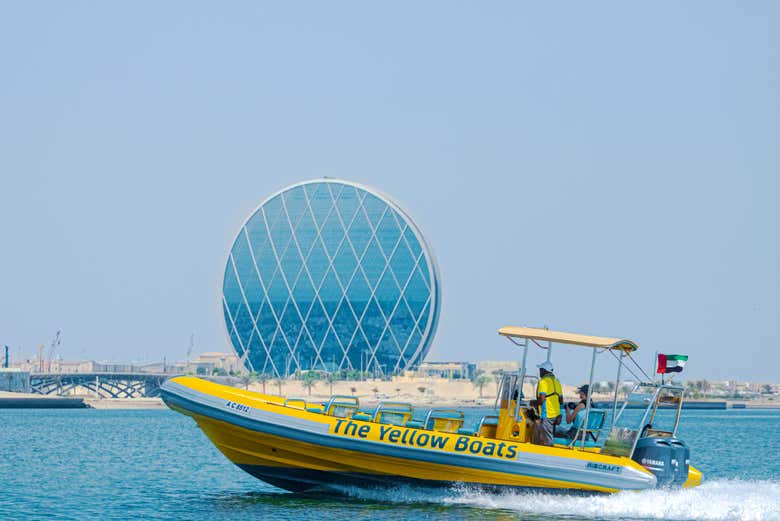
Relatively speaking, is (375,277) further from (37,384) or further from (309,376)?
(37,384)

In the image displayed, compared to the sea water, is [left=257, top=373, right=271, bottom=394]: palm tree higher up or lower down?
higher up

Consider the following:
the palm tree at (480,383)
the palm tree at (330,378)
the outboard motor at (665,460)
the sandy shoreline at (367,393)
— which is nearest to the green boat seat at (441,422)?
the outboard motor at (665,460)

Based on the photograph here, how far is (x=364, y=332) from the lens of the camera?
15500 cm

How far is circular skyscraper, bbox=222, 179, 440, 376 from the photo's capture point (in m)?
154

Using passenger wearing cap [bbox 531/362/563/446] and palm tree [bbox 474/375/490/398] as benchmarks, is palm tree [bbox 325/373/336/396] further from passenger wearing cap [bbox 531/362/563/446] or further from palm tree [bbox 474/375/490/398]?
passenger wearing cap [bbox 531/362/563/446]

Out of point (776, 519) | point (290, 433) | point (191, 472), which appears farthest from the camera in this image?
point (191, 472)

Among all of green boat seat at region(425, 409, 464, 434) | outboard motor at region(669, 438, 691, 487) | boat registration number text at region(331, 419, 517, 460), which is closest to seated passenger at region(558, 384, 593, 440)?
boat registration number text at region(331, 419, 517, 460)

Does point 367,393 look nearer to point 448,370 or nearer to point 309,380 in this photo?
point 309,380

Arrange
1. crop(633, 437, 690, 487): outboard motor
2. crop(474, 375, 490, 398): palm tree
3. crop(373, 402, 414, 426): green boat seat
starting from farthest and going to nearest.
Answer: crop(474, 375, 490, 398): palm tree
crop(373, 402, 414, 426): green boat seat
crop(633, 437, 690, 487): outboard motor

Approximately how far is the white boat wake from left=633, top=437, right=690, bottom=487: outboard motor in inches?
10.7

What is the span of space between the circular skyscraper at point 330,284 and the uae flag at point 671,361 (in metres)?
128

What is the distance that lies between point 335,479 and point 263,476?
5.60 feet

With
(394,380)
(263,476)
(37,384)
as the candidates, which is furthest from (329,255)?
(263,476)

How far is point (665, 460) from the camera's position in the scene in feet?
80.7
